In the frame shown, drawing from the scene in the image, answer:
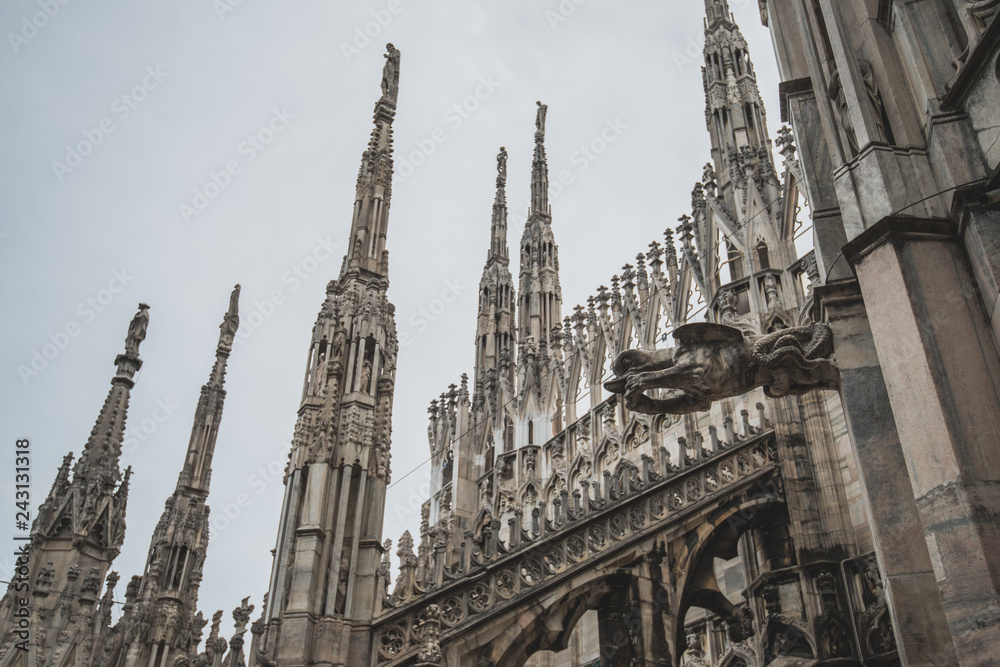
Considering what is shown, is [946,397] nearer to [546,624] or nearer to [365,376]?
[546,624]

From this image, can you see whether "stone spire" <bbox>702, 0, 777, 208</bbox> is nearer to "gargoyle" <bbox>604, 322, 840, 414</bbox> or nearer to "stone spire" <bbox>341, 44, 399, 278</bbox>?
"stone spire" <bbox>341, 44, 399, 278</bbox>

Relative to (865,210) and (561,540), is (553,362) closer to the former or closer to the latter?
(561,540)

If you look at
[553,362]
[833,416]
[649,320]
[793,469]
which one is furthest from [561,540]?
[553,362]

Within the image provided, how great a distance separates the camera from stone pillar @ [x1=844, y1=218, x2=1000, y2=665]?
4.18 metres

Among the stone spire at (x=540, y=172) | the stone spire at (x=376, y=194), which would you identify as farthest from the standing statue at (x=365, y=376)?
the stone spire at (x=540, y=172)

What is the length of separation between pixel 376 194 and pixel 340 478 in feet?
16.8

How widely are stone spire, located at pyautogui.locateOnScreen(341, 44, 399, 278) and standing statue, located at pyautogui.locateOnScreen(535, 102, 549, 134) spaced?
17.7 meters

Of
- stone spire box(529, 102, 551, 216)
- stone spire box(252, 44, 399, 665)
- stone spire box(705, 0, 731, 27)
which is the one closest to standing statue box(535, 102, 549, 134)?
stone spire box(529, 102, 551, 216)

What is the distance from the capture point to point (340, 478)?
35.9ft

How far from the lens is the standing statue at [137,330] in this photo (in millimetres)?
20266

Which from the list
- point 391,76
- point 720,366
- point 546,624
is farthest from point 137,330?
point 720,366

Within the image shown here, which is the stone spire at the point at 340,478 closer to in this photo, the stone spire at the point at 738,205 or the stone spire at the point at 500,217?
the stone spire at the point at 738,205

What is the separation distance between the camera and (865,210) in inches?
216

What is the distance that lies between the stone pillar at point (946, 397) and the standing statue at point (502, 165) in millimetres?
28180
